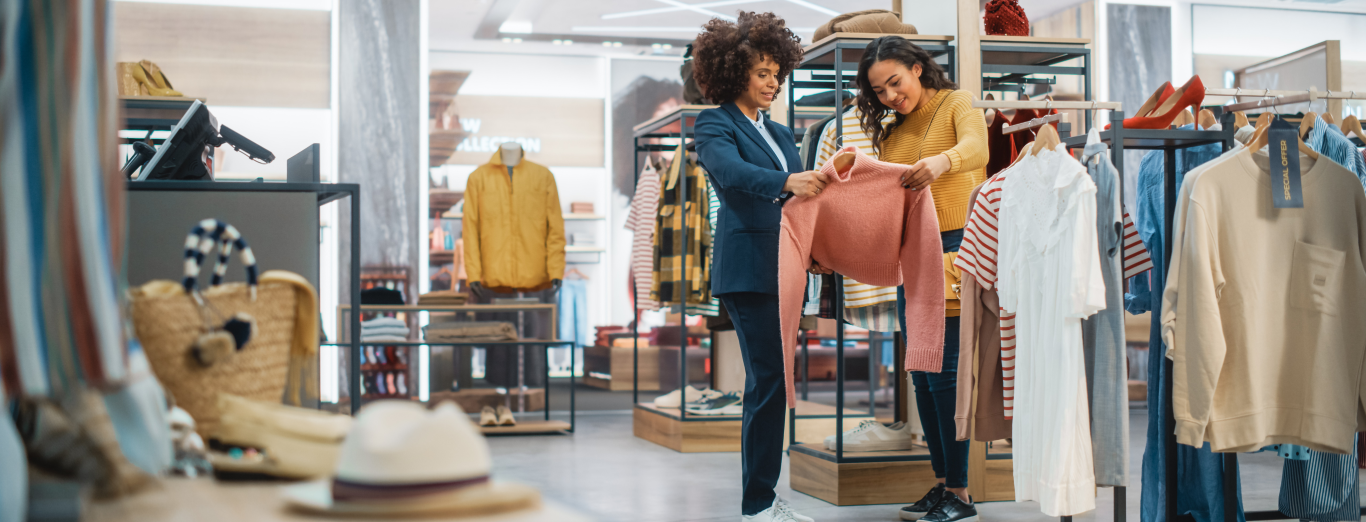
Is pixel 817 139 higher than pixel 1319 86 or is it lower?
lower

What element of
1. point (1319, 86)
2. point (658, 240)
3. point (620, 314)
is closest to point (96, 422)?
point (658, 240)

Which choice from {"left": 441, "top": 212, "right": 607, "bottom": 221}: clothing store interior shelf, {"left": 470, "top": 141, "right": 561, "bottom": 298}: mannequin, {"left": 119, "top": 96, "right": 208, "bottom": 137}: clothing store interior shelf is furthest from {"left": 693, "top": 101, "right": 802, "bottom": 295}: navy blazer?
{"left": 441, "top": 212, "right": 607, "bottom": 221}: clothing store interior shelf

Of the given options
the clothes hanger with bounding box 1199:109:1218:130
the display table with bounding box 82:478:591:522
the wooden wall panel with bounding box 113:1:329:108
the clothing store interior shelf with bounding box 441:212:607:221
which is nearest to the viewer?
the display table with bounding box 82:478:591:522

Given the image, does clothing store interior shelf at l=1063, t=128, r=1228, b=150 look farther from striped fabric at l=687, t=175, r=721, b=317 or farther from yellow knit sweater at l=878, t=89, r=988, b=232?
striped fabric at l=687, t=175, r=721, b=317

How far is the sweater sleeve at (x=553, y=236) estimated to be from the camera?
593 cm

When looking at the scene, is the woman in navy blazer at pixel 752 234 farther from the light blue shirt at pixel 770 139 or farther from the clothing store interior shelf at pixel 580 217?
the clothing store interior shelf at pixel 580 217

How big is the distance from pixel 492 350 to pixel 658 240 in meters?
2.10

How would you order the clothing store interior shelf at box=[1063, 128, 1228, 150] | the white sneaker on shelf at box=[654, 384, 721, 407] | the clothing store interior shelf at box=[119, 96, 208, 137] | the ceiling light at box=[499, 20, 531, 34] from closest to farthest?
1. the clothing store interior shelf at box=[1063, 128, 1228, 150]
2. the clothing store interior shelf at box=[119, 96, 208, 137]
3. the white sneaker on shelf at box=[654, 384, 721, 407]
4. the ceiling light at box=[499, 20, 531, 34]

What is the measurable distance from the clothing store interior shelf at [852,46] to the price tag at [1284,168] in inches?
54.3

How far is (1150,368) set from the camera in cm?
274

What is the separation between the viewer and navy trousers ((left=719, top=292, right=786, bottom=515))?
2.73 meters

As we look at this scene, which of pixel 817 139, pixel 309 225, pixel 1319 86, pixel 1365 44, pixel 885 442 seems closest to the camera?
pixel 309 225

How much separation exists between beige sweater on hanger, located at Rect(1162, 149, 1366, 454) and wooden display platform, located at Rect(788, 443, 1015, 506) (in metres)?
1.12

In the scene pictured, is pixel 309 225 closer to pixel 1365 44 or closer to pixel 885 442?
pixel 885 442
